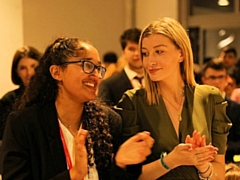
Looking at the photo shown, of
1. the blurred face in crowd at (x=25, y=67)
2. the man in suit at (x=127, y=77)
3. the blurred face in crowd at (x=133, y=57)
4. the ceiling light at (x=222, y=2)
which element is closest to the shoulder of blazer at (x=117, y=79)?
the man in suit at (x=127, y=77)

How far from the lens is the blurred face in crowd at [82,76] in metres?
1.94

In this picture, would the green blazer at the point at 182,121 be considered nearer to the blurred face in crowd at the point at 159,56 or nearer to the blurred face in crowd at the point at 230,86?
the blurred face in crowd at the point at 159,56

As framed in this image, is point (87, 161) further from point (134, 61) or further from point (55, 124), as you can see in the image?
point (134, 61)

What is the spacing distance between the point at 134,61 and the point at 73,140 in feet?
6.57

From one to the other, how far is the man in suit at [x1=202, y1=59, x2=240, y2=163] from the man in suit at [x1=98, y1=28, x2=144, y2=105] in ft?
1.78

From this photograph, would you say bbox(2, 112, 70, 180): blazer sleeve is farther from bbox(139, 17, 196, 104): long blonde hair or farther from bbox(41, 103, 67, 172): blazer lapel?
bbox(139, 17, 196, 104): long blonde hair

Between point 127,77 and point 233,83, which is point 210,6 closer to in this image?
point 233,83

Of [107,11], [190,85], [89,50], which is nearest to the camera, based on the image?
[89,50]

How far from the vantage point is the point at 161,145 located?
2.02 metres

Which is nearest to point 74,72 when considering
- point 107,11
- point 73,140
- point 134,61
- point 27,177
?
point 73,140

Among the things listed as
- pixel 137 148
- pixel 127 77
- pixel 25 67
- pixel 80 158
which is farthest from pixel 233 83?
pixel 80 158

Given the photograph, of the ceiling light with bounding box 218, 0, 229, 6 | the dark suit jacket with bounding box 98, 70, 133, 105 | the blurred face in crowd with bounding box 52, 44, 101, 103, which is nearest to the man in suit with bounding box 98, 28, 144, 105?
the dark suit jacket with bounding box 98, 70, 133, 105

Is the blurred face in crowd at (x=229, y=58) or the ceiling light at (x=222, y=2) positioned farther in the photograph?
the blurred face in crowd at (x=229, y=58)

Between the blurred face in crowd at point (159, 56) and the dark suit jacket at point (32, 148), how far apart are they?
0.44 meters
